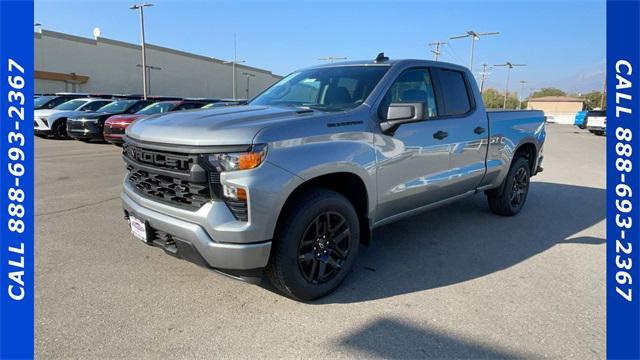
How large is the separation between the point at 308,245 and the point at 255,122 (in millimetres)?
982

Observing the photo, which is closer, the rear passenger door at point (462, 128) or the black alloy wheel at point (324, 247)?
the black alloy wheel at point (324, 247)

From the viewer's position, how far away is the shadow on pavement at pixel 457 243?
3.69 m

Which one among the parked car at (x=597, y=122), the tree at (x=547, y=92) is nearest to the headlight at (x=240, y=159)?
the parked car at (x=597, y=122)

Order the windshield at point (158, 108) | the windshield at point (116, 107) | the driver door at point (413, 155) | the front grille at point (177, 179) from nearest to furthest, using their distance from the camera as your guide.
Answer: the front grille at point (177, 179)
the driver door at point (413, 155)
the windshield at point (158, 108)
the windshield at point (116, 107)

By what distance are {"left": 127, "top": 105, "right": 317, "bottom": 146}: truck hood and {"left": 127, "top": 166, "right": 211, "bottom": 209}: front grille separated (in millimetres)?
277

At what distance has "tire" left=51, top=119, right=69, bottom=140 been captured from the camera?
47.9 ft

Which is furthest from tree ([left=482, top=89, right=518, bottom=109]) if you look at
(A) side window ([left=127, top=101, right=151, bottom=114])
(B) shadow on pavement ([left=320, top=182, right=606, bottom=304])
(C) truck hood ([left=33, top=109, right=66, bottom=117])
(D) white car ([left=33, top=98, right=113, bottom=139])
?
(B) shadow on pavement ([left=320, top=182, right=606, bottom=304])

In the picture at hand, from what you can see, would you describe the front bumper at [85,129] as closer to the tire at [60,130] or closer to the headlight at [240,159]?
the tire at [60,130]

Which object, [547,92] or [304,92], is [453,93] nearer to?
[304,92]

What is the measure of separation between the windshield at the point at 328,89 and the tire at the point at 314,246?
2.83 feet

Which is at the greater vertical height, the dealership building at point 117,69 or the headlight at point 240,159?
the dealership building at point 117,69

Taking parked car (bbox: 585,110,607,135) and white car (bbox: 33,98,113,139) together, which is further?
parked car (bbox: 585,110,607,135)

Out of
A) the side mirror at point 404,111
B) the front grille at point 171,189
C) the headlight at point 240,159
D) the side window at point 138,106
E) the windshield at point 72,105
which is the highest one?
the windshield at point 72,105

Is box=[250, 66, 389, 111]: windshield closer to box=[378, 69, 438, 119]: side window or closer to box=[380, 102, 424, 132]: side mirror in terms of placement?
box=[378, 69, 438, 119]: side window
